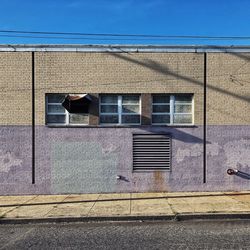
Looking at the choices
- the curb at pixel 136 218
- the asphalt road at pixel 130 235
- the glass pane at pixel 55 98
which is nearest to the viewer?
the asphalt road at pixel 130 235

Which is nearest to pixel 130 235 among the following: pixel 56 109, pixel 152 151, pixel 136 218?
pixel 136 218

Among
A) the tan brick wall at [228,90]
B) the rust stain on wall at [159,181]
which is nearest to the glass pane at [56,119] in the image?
the rust stain on wall at [159,181]

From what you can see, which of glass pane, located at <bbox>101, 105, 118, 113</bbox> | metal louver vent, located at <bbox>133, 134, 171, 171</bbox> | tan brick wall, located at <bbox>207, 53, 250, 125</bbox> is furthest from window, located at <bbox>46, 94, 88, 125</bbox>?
tan brick wall, located at <bbox>207, 53, 250, 125</bbox>

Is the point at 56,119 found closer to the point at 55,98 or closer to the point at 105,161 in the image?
the point at 55,98

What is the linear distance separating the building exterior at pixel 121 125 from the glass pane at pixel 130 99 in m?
0.14

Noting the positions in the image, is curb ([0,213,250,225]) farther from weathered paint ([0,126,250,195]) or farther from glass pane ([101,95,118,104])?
glass pane ([101,95,118,104])

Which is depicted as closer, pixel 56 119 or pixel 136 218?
pixel 136 218

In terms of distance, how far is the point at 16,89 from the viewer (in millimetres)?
15078

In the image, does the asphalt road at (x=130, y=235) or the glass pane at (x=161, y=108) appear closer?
the asphalt road at (x=130, y=235)

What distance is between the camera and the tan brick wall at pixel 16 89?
A: 49.4ft

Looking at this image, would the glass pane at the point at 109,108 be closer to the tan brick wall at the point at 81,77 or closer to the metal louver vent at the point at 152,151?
the tan brick wall at the point at 81,77

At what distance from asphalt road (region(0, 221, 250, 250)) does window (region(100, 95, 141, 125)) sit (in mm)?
5556

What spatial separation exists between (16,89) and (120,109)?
3878mm

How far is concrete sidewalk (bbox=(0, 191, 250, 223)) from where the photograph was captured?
10.9 m
